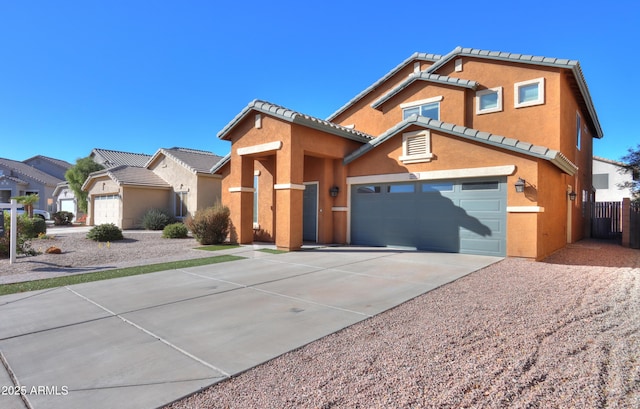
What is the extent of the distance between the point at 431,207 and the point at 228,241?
857 cm

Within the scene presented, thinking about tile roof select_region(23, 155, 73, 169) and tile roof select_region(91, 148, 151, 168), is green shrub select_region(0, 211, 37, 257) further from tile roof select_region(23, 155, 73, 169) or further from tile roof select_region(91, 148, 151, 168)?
tile roof select_region(23, 155, 73, 169)

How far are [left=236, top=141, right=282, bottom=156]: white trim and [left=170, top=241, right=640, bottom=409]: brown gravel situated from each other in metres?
7.91

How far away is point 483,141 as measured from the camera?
11.0m

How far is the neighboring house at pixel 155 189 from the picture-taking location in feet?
75.8

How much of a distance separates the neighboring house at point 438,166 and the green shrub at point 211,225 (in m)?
0.53

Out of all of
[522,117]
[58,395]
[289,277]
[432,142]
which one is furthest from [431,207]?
[58,395]

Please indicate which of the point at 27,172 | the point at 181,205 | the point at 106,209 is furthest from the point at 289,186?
the point at 27,172

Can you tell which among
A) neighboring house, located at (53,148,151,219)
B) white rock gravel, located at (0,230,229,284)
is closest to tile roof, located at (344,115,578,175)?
white rock gravel, located at (0,230,229,284)

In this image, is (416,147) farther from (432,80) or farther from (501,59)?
(501,59)

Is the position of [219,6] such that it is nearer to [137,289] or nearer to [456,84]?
[456,84]

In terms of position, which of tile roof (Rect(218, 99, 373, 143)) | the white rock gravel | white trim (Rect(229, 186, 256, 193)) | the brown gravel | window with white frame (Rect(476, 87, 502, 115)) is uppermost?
window with white frame (Rect(476, 87, 502, 115))

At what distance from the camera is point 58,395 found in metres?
3.10

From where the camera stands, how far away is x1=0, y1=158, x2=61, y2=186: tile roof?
3888cm

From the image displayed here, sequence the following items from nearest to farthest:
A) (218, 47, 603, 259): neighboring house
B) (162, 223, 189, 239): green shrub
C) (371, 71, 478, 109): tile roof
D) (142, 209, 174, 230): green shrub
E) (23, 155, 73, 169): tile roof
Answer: (218, 47, 603, 259): neighboring house < (371, 71, 478, 109): tile roof < (162, 223, 189, 239): green shrub < (142, 209, 174, 230): green shrub < (23, 155, 73, 169): tile roof
